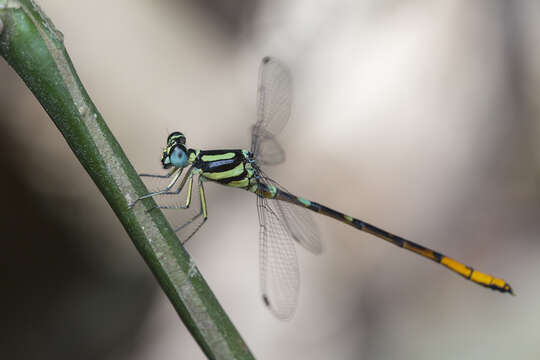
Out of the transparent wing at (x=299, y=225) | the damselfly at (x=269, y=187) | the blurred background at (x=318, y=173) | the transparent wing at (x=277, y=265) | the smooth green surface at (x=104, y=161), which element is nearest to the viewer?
the smooth green surface at (x=104, y=161)

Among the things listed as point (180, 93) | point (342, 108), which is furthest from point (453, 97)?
point (180, 93)

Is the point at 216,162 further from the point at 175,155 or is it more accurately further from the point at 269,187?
the point at 269,187

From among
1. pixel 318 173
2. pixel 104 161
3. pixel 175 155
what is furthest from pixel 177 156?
pixel 318 173

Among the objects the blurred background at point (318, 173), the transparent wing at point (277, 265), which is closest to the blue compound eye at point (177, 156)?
the transparent wing at point (277, 265)

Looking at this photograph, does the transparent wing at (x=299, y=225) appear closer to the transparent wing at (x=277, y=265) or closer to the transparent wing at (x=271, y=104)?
the transparent wing at (x=277, y=265)

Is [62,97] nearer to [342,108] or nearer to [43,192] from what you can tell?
[43,192]
